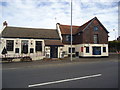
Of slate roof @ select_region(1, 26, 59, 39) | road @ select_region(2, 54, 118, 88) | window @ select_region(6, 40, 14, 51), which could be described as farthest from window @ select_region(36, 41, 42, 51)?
road @ select_region(2, 54, 118, 88)

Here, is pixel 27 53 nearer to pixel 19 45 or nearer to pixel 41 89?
pixel 19 45

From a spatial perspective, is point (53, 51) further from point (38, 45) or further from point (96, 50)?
point (96, 50)

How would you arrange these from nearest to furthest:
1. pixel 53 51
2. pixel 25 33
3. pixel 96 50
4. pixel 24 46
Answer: pixel 24 46, pixel 53 51, pixel 25 33, pixel 96 50

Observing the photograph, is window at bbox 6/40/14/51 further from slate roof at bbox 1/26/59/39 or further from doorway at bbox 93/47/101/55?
doorway at bbox 93/47/101/55

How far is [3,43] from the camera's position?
22.6 m

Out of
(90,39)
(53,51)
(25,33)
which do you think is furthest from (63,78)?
(90,39)

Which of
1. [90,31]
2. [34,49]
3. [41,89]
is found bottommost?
[41,89]

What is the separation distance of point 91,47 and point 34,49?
13.4 m

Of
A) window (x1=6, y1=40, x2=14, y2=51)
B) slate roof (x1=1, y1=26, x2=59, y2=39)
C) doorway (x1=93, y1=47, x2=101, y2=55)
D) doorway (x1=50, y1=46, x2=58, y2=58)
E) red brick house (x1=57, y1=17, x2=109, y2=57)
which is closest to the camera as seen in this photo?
window (x1=6, y1=40, x2=14, y2=51)

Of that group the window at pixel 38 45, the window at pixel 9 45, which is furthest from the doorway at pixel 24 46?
the window at pixel 38 45

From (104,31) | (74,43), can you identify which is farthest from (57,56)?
(104,31)

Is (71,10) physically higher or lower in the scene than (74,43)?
higher

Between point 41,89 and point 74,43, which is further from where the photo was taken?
point 74,43

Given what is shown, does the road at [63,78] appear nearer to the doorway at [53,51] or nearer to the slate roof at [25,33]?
the doorway at [53,51]
